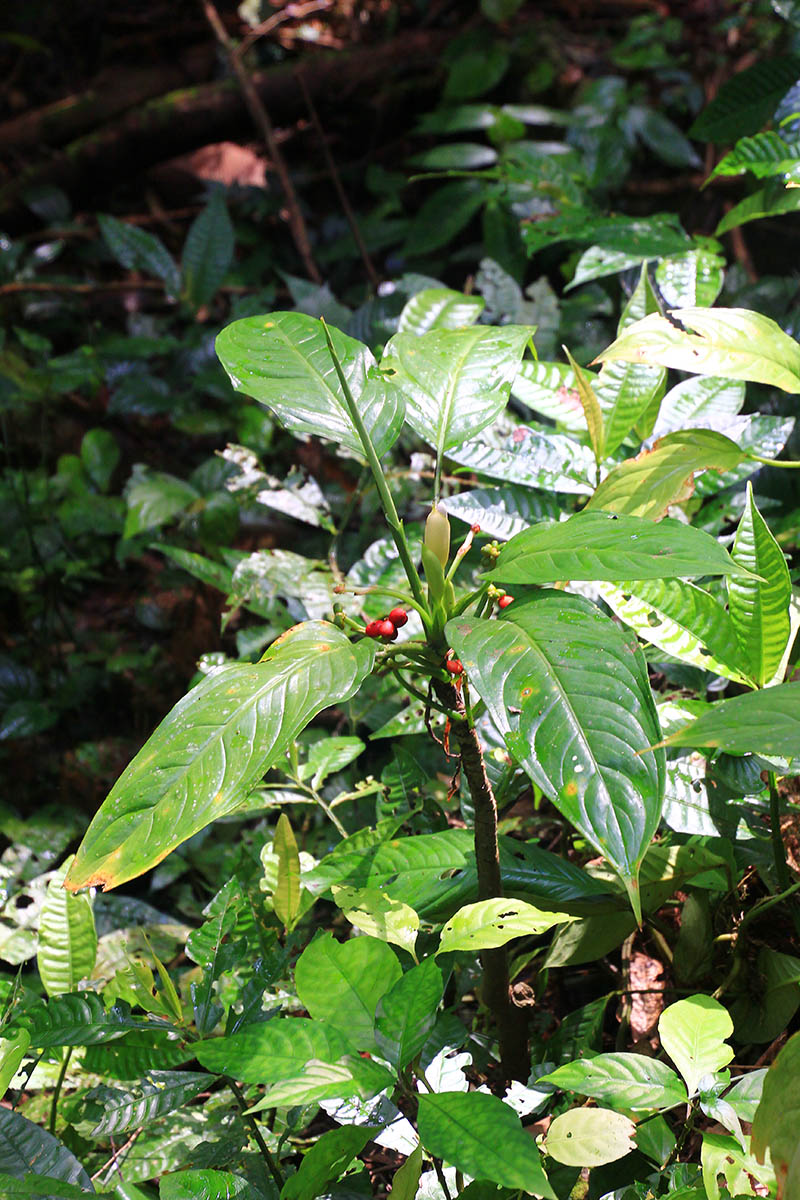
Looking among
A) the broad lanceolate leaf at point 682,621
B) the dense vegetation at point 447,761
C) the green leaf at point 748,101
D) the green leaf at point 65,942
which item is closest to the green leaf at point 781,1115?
the dense vegetation at point 447,761

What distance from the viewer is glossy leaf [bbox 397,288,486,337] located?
1688mm

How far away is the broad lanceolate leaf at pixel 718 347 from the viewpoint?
0.96m

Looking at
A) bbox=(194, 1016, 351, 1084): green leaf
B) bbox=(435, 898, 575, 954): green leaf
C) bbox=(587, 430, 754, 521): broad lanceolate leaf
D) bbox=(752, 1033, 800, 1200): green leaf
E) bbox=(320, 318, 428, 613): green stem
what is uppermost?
bbox=(320, 318, 428, 613): green stem

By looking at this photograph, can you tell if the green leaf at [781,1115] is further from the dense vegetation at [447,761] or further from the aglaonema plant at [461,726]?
the aglaonema plant at [461,726]

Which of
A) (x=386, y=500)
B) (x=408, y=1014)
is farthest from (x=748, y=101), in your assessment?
(x=408, y=1014)

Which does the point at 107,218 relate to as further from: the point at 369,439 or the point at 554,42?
the point at 369,439

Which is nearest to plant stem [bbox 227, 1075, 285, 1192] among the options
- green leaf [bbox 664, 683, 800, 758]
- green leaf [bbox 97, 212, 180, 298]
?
green leaf [bbox 664, 683, 800, 758]

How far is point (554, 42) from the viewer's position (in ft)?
11.3

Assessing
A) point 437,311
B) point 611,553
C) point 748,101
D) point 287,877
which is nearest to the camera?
point 611,553

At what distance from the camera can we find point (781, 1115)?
2.15ft

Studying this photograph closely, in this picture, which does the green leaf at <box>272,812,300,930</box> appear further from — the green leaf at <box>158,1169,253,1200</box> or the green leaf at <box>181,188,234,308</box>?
the green leaf at <box>181,188,234,308</box>

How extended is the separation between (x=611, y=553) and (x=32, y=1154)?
81 centimetres

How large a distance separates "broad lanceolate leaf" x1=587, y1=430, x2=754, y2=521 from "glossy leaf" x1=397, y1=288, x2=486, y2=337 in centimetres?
76

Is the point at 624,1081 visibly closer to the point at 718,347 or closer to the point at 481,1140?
the point at 481,1140
